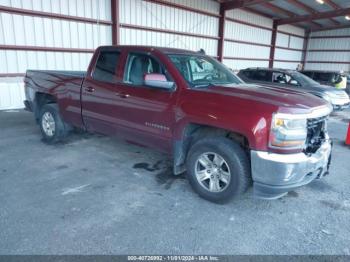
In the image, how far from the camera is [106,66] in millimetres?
4367

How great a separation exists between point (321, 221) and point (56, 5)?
9.84 meters

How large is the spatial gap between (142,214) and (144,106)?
4.70 ft

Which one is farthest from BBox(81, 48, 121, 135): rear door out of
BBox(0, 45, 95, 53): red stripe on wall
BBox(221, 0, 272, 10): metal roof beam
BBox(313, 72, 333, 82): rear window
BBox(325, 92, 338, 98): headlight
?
BBox(221, 0, 272, 10): metal roof beam

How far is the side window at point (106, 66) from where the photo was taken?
4215mm

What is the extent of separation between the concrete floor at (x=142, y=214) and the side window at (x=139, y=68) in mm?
1402

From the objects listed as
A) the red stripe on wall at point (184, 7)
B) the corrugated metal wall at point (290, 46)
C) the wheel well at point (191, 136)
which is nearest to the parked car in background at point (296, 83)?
the red stripe on wall at point (184, 7)

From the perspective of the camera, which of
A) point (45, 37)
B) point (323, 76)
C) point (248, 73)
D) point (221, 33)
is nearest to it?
point (45, 37)

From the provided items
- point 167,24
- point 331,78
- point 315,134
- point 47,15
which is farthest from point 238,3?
point 315,134

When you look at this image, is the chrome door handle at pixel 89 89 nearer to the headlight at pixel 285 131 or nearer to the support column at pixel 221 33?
the headlight at pixel 285 131

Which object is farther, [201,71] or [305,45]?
[305,45]

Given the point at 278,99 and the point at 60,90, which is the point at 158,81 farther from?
the point at 60,90

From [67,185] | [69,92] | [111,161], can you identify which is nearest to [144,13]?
[69,92]

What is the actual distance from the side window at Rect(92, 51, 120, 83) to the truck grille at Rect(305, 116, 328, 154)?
2.75 metres

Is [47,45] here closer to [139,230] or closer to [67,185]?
[67,185]
